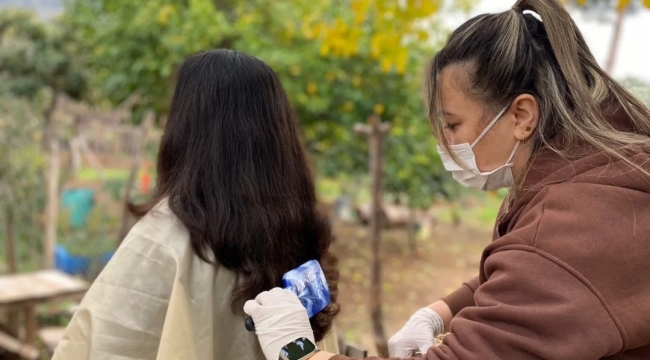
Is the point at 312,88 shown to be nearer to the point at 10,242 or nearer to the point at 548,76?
the point at 10,242

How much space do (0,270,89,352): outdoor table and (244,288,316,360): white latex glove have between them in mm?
3526

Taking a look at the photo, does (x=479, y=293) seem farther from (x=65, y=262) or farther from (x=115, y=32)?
(x=115, y=32)

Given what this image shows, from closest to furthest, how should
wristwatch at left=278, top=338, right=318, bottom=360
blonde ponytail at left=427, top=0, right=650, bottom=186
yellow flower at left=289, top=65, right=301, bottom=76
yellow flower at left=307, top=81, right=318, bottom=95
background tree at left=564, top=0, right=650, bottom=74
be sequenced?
blonde ponytail at left=427, top=0, right=650, bottom=186 < wristwatch at left=278, top=338, right=318, bottom=360 < yellow flower at left=289, top=65, right=301, bottom=76 < yellow flower at left=307, top=81, right=318, bottom=95 < background tree at left=564, top=0, right=650, bottom=74

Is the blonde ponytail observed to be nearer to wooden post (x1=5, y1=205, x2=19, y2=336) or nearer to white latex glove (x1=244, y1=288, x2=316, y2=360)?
white latex glove (x1=244, y1=288, x2=316, y2=360)

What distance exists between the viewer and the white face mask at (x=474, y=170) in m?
1.41

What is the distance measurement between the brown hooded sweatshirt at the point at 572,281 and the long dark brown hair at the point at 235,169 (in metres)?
0.59

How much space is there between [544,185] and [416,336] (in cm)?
Answer: 61

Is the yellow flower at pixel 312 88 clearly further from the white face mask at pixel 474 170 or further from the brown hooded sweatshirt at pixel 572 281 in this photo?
the brown hooded sweatshirt at pixel 572 281

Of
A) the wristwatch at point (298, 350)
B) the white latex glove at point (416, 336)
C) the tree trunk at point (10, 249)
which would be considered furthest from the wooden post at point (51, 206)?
the wristwatch at point (298, 350)

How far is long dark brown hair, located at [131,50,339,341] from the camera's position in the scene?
5.32 feet

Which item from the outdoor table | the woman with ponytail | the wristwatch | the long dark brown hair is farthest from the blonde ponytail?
the outdoor table

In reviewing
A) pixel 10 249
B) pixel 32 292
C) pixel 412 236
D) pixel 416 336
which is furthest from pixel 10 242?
pixel 412 236

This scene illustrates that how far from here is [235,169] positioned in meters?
1.65

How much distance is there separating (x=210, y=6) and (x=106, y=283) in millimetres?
5549
